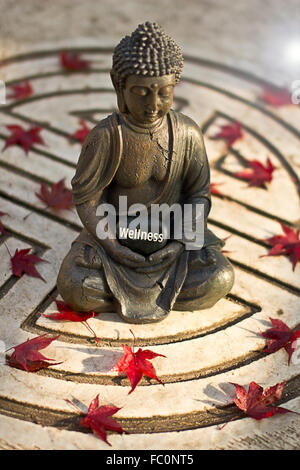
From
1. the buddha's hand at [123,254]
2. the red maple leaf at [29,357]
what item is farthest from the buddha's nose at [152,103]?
the red maple leaf at [29,357]

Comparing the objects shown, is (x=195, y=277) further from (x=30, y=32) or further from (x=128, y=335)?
(x=30, y=32)

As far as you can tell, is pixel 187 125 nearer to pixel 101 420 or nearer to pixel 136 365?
pixel 136 365

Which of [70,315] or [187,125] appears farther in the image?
[70,315]

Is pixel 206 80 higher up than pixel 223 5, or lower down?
lower down

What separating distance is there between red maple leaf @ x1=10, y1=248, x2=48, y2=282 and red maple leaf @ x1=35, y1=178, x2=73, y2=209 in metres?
0.52

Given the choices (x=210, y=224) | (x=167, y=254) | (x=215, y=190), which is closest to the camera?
(x=167, y=254)

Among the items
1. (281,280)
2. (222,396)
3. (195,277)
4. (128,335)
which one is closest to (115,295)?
(128,335)

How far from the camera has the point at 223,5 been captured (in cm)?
650

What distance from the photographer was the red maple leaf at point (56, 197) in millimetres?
3932

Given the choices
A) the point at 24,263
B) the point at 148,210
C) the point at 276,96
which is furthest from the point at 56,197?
the point at 276,96

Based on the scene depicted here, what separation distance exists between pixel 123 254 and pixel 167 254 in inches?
10.0

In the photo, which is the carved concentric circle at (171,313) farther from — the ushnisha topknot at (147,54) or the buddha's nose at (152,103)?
the ushnisha topknot at (147,54)

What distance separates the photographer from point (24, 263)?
138 inches
